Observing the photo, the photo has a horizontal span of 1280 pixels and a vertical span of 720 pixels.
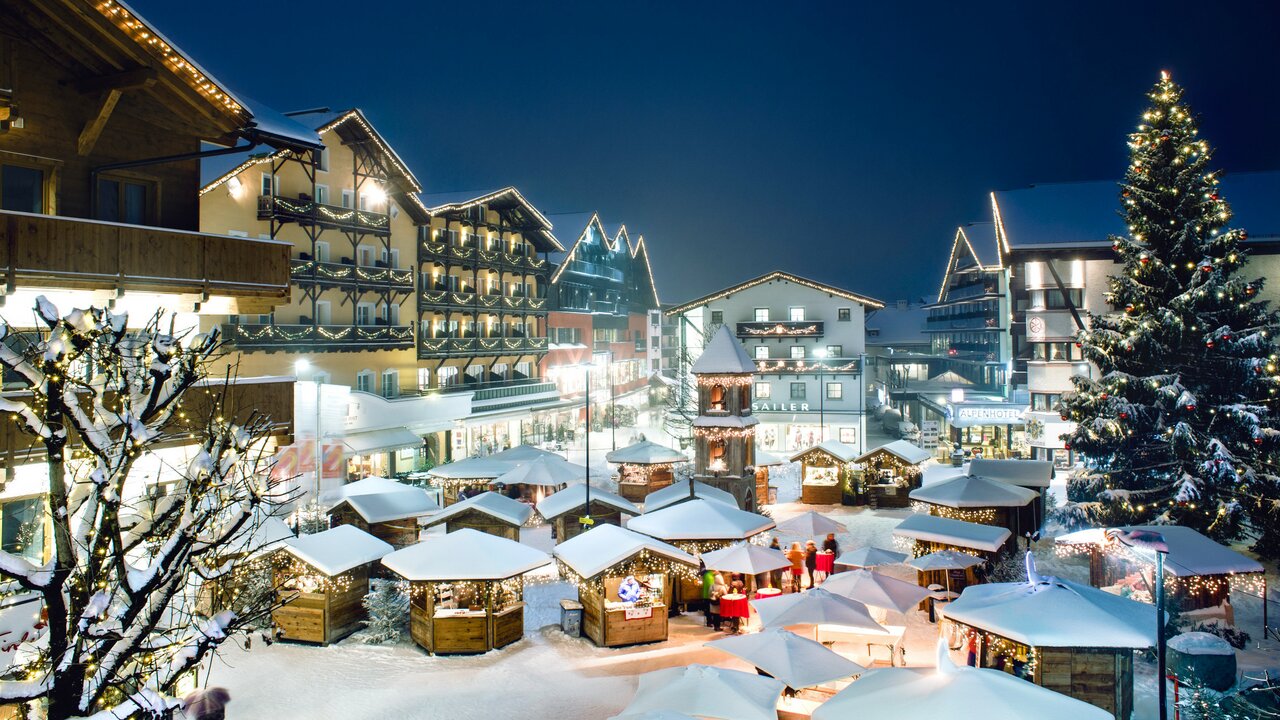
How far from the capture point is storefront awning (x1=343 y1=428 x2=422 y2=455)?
3061cm

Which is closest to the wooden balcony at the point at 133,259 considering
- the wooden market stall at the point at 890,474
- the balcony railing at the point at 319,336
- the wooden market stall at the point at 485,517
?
the wooden market stall at the point at 485,517

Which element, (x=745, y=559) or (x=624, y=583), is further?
(x=745, y=559)

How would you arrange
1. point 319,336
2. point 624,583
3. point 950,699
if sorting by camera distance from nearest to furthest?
point 950,699, point 624,583, point 319,336

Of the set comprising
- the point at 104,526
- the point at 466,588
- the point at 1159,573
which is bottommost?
the point at 466,588

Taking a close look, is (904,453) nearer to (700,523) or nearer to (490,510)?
(700,523)

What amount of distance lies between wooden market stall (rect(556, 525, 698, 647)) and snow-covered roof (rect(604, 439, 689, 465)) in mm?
14580

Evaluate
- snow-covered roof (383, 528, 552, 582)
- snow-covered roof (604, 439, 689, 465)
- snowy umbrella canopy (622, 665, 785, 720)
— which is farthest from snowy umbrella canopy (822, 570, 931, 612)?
snow-covered roof (604, 439, 689, 465)

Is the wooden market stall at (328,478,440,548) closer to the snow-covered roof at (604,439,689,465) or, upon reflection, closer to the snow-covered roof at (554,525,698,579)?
the snow-covered roof at (554,525,698,579)

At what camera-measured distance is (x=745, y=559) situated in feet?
57.8

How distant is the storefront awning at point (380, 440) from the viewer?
100 feet

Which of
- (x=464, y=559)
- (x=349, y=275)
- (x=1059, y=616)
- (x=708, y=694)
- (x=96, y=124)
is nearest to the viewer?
(x=708, y=694)

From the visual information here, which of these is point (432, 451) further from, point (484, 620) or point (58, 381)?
point (58, 381)

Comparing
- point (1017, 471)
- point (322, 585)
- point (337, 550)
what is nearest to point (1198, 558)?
point (1017, 471)

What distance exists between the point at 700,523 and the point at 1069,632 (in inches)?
366
